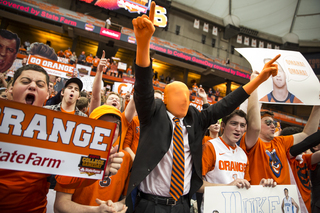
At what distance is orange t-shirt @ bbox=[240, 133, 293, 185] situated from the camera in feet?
6.26

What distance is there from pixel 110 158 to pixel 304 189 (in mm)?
2479

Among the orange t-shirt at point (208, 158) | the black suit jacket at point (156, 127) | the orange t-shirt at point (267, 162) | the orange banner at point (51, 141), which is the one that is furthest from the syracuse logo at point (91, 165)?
the orange t-shirt at point (267, 162)

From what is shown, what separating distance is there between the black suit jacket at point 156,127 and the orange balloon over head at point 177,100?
0.07 m

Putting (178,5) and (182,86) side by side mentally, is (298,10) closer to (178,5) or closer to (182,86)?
(178,5)

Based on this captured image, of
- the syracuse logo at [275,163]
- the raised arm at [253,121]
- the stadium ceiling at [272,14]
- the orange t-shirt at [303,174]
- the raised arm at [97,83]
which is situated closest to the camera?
the raised arm at [253,121]

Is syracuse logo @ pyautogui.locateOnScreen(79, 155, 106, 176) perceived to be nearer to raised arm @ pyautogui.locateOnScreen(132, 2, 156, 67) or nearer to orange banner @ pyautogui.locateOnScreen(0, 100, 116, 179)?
orange banner @ pyautogui.locateOnScreen(0, 100, 116, 179)

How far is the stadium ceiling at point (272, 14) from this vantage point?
17750mm

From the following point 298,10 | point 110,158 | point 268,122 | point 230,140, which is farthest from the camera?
point 298,10

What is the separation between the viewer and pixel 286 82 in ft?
7.30

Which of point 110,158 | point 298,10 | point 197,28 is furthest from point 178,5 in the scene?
point 110,158

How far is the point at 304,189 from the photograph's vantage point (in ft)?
7.14

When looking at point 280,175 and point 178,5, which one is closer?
point 280,175

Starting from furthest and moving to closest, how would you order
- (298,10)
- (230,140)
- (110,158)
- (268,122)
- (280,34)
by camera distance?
(280,34) < (298,10) < (268,122) < (230,140) < (110,158)

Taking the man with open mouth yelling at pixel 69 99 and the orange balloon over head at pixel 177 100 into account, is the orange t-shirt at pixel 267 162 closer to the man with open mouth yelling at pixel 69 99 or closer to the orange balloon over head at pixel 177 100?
the orange balloon over head at pixel 177 100
